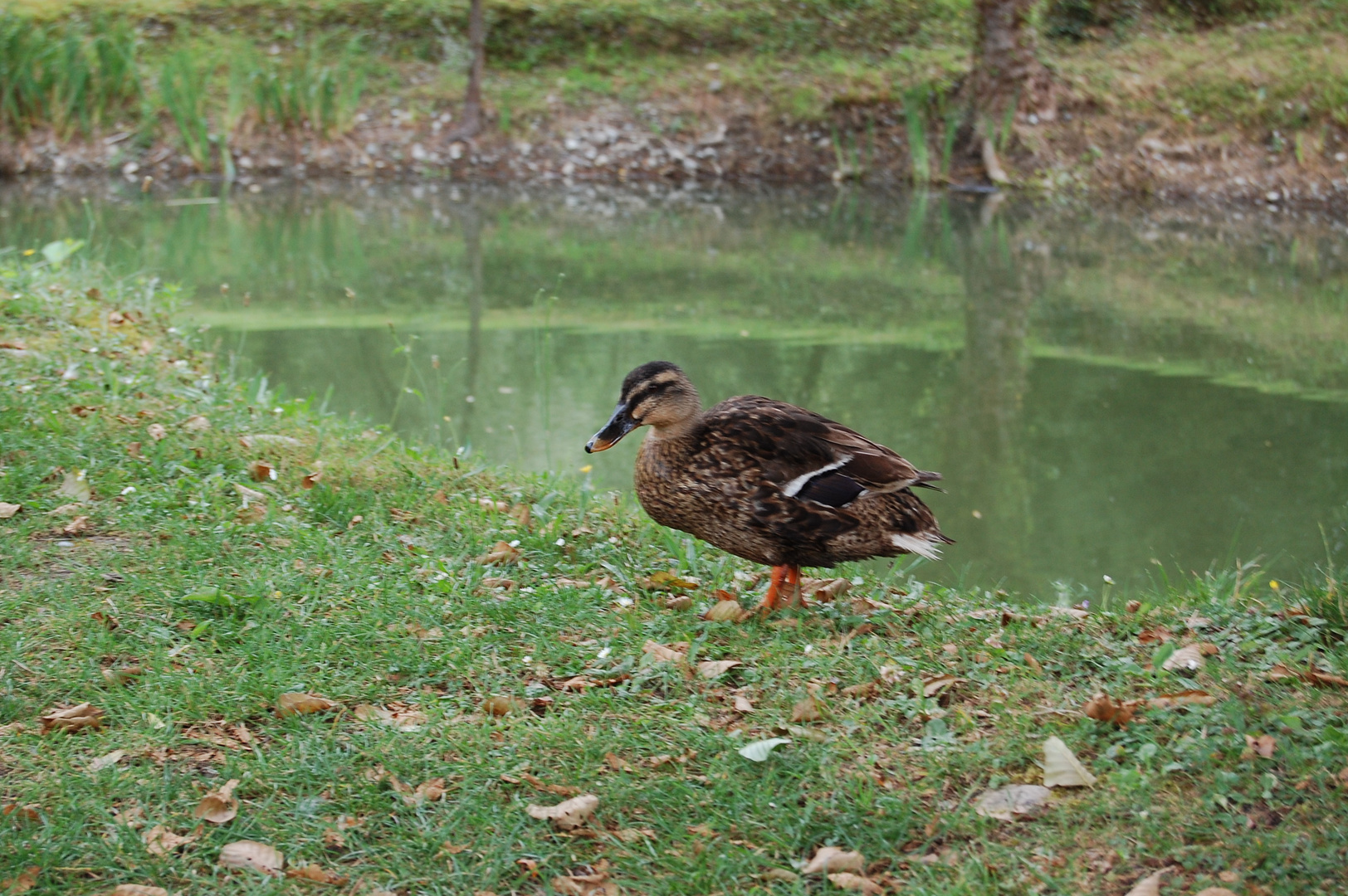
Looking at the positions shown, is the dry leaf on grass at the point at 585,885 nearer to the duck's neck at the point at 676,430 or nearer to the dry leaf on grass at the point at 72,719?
the dry leaf on grass at the point at 72,719

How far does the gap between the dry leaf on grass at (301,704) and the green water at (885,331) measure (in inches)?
99.7

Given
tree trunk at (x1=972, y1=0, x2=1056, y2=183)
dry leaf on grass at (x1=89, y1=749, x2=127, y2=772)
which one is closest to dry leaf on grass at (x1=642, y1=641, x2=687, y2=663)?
dry leaf on grass at (x1=89, y1=749, x2=127, y2=772)

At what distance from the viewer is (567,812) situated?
2.96 meters

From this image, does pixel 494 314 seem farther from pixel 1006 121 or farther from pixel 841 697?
Result: pixel 1006 121

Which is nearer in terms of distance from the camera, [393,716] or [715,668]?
[393,716]

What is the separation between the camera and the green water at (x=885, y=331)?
6.11m

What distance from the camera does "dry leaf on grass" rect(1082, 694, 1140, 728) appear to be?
3.18 metres

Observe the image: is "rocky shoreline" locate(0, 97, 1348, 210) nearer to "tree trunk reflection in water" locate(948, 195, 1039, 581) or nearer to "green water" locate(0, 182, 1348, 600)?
"green water" locate(0, 182, 1348, 600)

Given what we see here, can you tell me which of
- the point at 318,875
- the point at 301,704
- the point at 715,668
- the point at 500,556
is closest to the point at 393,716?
the point at 301,704

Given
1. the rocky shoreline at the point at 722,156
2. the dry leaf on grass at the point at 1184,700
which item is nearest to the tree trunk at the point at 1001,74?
the rocky shoreline at the point at 722,156

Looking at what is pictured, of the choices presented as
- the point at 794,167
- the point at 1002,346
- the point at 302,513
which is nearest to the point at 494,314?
the point at 1002,346

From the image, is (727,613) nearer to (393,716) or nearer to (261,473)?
(393,716)

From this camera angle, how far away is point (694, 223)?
1296cm

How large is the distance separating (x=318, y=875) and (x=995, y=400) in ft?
18.9
